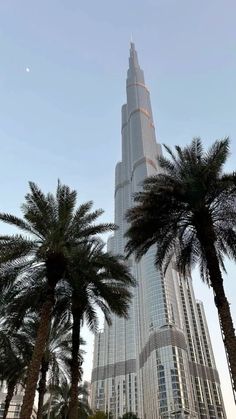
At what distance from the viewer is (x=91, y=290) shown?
806 inches

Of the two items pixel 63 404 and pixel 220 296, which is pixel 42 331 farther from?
pixel 63 404

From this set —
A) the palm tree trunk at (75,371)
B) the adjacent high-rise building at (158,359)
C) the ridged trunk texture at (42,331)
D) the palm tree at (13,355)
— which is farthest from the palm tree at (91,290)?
the adjacent high-rise building at (158,359)

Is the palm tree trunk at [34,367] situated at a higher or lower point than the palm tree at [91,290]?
lower

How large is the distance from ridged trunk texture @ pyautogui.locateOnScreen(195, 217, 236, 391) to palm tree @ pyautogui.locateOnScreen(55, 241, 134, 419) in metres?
5.32

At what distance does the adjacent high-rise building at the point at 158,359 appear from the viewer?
366ft

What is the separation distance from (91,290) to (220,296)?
8.14m

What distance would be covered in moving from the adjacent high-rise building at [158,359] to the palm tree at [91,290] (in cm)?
8214

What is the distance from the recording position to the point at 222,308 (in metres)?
14.2

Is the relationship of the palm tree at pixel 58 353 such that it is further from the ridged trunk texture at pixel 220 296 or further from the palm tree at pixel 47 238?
the ridged trunk texture at pixel 220 296

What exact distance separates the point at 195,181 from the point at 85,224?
593 cm

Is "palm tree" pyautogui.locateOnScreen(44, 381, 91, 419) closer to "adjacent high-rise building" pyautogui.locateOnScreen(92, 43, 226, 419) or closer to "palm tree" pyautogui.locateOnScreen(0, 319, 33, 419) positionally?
"palm tree" pyautogui.locateOnScreen(0, 319, 33, 419)

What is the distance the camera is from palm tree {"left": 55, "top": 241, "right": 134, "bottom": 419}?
1816 centimetres

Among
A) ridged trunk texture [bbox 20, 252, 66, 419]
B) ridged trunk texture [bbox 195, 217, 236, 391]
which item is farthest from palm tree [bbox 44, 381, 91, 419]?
ridged trunk texture [bbox 195, 217, 236, 391]

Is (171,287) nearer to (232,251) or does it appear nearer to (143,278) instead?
(143,278)
